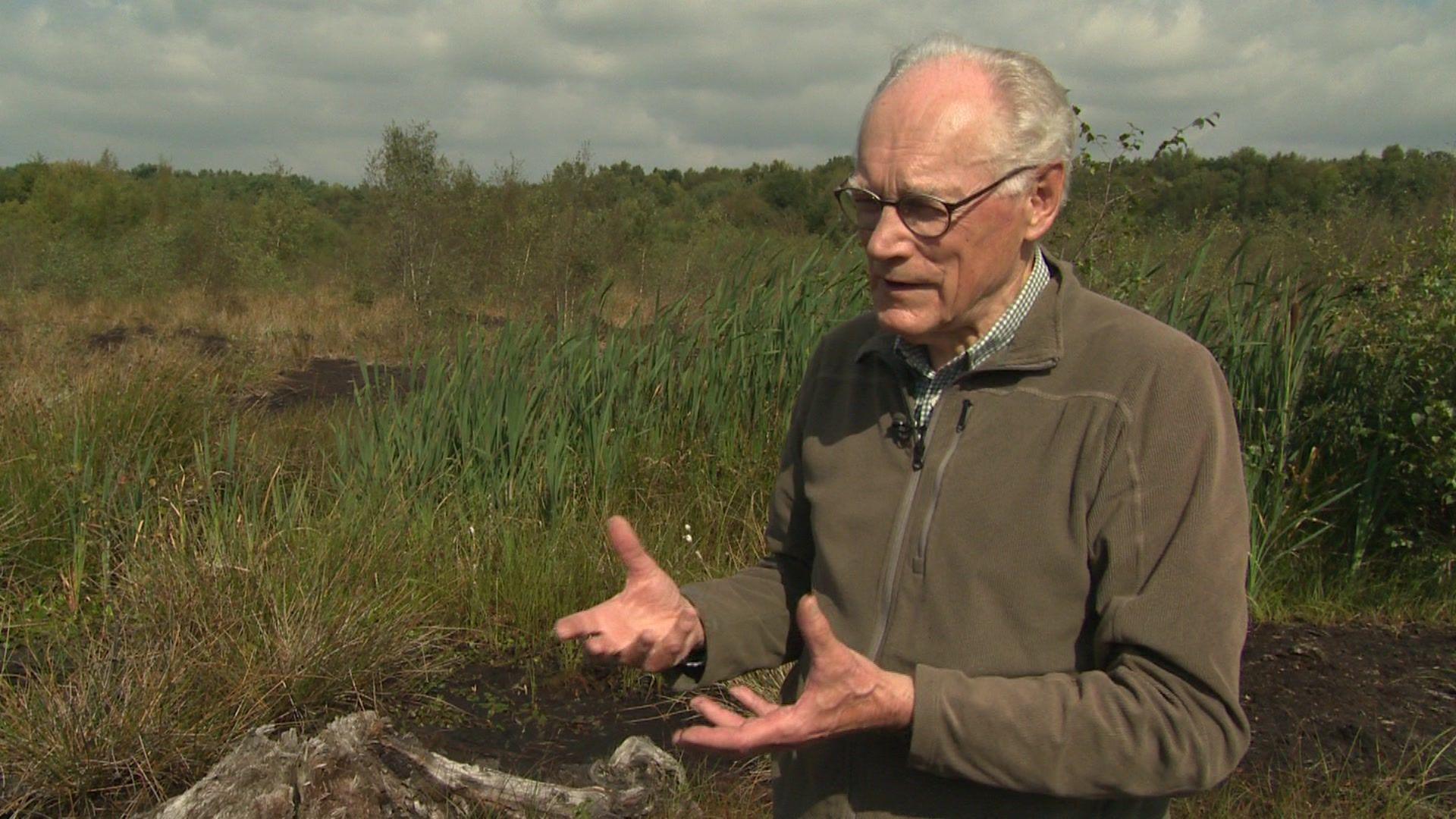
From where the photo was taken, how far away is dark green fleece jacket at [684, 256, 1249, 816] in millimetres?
1501

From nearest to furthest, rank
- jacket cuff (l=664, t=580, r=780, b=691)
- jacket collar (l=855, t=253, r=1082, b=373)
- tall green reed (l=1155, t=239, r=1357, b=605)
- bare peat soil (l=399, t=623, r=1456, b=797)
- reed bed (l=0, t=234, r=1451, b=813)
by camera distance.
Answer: jacket collar (l=855, t=253, r=1082, b=373) → jacket cuff (l=664, t=580, r=780, b=691) → bare peat soil (l=399, t=623, r=1456, b=797) → reed bed (l=0, t=234, r=1451, b=813) → tall green reed (l=1155, t=239, r=1357, b=605)

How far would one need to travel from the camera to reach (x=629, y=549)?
71.1 inches

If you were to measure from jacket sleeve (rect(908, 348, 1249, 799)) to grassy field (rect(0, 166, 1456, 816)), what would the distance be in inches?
98.9

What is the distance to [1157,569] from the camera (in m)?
A: 1.52

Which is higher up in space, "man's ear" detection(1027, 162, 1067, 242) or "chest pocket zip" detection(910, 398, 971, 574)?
"man's ear" detection(1027, 162, 1067, 242)

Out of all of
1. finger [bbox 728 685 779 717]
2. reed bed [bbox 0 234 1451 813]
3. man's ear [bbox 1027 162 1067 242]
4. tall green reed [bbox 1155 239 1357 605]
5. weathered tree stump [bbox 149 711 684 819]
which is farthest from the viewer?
tall green reed [bbox 1155 239 1357 605]

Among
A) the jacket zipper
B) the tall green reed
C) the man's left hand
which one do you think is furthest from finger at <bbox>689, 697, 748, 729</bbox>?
the tall green reed

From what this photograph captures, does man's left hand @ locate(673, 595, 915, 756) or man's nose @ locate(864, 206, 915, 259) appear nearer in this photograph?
man's left hand @ locate(673, 595, 915, 756)

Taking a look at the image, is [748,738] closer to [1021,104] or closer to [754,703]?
[754,703]

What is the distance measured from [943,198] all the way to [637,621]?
0.76 metres

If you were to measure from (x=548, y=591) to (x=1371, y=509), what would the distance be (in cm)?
345

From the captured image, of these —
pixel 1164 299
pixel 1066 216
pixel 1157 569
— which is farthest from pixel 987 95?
pixel 1066 216

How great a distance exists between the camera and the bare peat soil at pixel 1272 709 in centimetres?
380

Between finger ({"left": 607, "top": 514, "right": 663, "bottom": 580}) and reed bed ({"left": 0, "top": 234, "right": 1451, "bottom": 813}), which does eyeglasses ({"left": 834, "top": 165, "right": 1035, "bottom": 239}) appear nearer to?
finger ({"left": 607, "top": 514, "right": 663, "bottom": 580})
